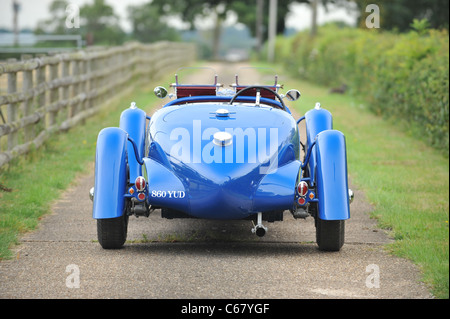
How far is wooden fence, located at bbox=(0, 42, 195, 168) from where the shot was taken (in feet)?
34.0

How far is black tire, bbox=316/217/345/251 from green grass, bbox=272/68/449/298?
1.63 ft

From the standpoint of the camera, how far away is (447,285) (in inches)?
206

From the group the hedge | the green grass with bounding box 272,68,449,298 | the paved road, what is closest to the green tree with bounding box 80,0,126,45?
the hedge

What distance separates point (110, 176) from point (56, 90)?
277 inches

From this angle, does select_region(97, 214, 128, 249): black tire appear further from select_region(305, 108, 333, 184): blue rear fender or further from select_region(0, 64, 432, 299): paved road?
select_region(305, 108, 333, 184): blue rear fender

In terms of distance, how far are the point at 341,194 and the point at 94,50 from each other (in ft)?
40.1

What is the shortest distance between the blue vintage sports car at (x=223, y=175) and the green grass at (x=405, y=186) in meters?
0.82

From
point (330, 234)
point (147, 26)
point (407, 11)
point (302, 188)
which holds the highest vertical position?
point (302, 188)

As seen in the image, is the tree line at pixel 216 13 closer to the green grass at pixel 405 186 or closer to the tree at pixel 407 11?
the tree at pixel 407 11

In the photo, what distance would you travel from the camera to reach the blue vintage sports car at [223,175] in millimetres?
6129

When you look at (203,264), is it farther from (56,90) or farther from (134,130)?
(56,90)

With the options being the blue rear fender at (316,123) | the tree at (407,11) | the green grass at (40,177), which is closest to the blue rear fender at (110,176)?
the green grass at (40,177)

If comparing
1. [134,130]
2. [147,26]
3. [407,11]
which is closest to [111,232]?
[134,130]

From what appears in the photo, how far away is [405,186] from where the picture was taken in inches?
379
